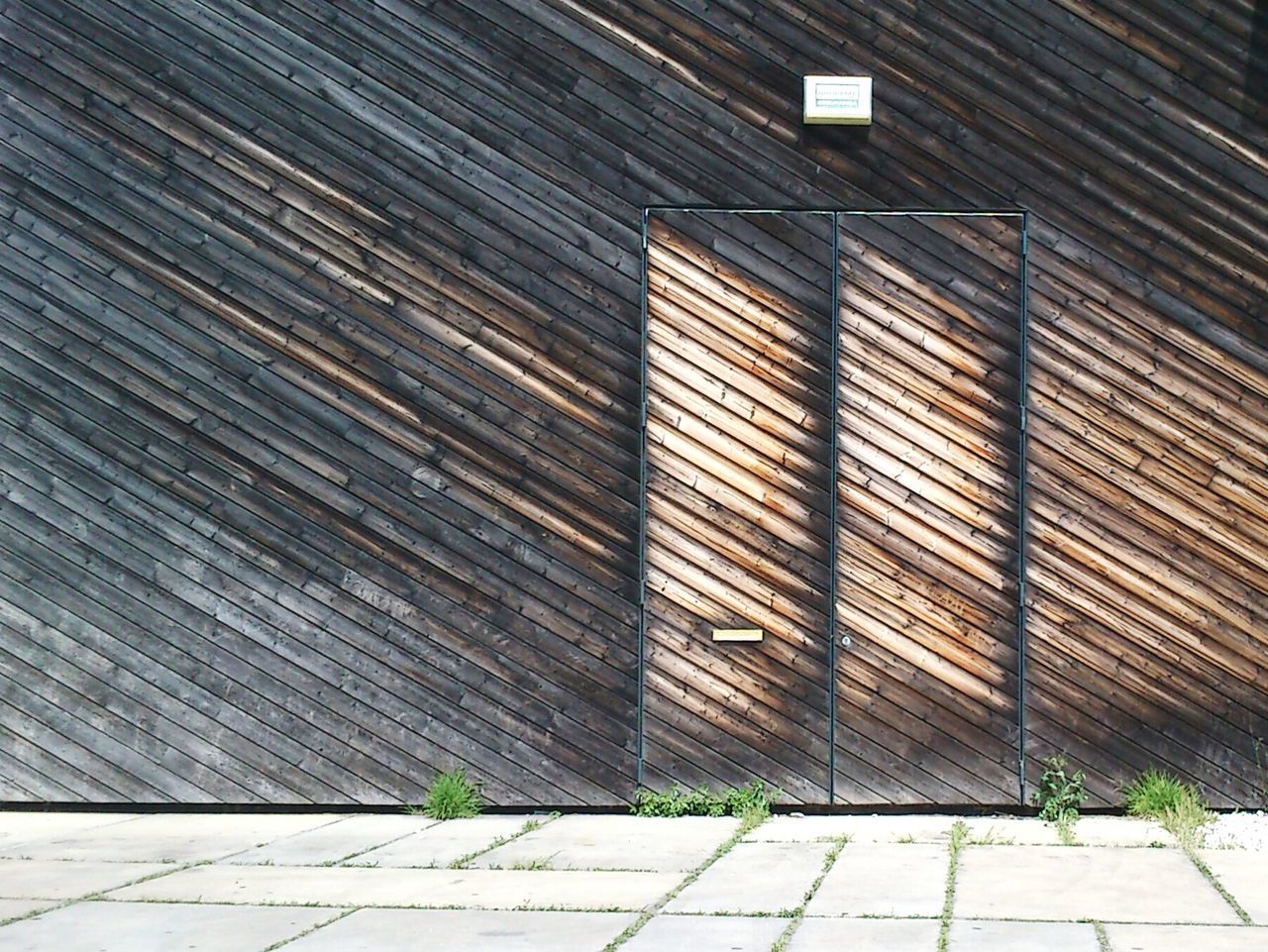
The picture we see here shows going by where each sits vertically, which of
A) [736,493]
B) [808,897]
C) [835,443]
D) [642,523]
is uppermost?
[835,443]

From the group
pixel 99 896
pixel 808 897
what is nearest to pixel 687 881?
pixel 808 897

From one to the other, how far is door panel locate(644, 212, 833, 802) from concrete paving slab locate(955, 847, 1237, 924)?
161 cm

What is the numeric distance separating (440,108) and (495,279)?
1.02m

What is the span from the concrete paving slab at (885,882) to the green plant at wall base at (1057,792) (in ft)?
3.72

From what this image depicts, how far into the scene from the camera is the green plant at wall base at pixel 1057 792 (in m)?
8.90

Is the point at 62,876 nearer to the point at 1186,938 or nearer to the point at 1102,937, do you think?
the point at 1102,937

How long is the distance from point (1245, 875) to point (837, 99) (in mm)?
4568

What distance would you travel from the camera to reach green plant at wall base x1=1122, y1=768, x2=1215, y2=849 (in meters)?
8.57

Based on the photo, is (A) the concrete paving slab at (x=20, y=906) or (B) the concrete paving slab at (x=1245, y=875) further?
(B) the concrete paving slab at (x=1245, y=875)

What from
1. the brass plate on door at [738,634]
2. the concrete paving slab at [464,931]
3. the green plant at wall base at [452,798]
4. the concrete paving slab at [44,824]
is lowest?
the concrete paving slab at [464,931]

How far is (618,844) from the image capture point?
318 inches

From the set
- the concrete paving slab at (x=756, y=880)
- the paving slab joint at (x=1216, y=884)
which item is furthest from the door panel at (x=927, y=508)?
the paving slab joint at (x=1216, y=884)

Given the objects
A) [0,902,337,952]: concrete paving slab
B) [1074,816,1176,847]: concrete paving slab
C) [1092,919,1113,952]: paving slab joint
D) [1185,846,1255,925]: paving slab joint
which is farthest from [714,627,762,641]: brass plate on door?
[0,902,337,952]: concrete paving slab

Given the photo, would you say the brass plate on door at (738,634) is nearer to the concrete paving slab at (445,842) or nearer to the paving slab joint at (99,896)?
the concrete paving slab at (445,842)
